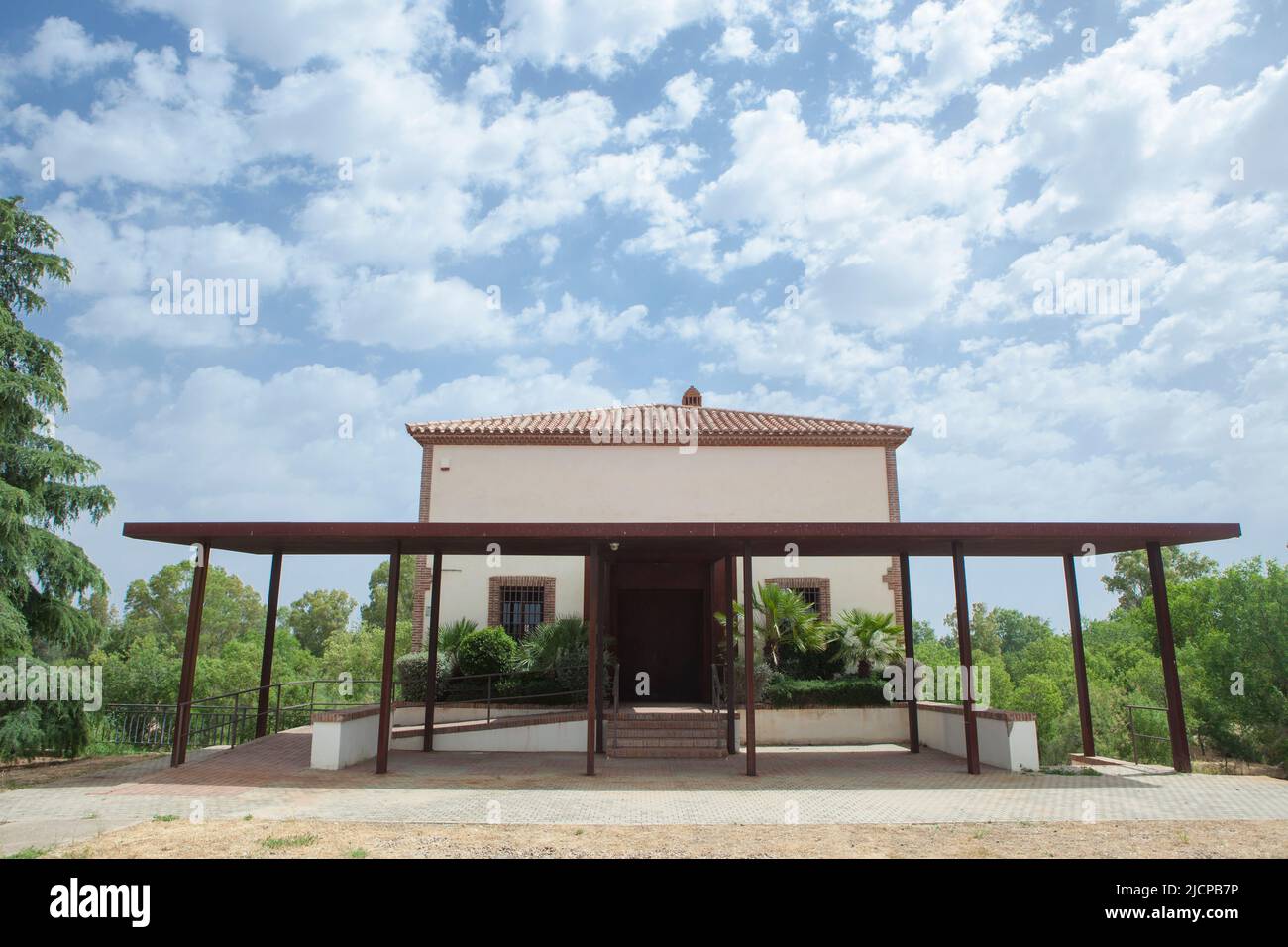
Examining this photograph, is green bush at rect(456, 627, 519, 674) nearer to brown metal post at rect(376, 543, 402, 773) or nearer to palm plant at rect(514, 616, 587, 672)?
palm plant at rect(514, 616, 587, 672)

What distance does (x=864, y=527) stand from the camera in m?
10.4

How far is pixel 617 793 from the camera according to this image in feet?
30.1

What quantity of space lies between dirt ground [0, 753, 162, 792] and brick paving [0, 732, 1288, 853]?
1.51 ft

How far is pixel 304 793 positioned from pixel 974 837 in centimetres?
700

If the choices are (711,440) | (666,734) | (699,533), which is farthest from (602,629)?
(711,440)

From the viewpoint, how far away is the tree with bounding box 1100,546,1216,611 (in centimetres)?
4331

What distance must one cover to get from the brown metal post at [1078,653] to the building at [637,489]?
5.13 metres

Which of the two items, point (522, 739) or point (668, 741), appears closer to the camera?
point (668, 741)

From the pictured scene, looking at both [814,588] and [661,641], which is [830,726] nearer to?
[661,641]

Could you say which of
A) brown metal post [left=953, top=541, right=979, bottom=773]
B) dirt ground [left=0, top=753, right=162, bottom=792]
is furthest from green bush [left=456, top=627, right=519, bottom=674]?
brown metal post [left=953, top=541, right=979, bottom=773]

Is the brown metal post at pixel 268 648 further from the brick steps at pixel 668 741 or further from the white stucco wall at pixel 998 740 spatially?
the white stucco wall at pixel 998 740

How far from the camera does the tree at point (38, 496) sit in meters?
Result: 12.3

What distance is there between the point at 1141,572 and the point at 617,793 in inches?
1835
